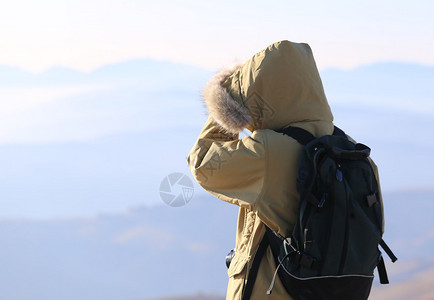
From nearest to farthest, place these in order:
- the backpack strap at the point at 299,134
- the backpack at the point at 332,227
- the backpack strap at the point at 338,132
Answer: the backpack at the point at 332,227
the backpack strap at the point at 299,134
the backpack strap at the point at 338,132

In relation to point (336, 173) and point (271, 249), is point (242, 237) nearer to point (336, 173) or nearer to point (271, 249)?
point (271, 249)

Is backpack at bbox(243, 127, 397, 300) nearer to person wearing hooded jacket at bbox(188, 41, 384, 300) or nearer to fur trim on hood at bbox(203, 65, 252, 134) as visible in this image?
person wearing hooded jacket at bbox(188, 41, 384, 300)

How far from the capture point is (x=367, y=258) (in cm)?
243

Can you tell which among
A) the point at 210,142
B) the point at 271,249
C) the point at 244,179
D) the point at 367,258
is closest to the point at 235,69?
the point at 210,142

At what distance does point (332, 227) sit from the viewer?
238 cm

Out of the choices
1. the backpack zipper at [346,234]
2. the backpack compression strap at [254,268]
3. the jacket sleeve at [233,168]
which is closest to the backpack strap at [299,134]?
the jacket sleeve at [233,168]

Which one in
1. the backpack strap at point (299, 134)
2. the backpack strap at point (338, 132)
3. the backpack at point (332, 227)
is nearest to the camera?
the backpack at point (332, 227)

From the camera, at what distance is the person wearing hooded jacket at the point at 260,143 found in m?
2.44

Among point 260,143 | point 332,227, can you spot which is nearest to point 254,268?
point 332,227

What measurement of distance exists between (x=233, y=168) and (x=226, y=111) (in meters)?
0.25

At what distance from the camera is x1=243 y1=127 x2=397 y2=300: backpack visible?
2.38m

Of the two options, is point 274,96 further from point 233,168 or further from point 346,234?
point 346,234

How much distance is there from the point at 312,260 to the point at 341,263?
0.37ft

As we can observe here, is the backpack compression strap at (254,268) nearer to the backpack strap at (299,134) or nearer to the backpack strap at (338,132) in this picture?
the backpack strap at (299,134)
